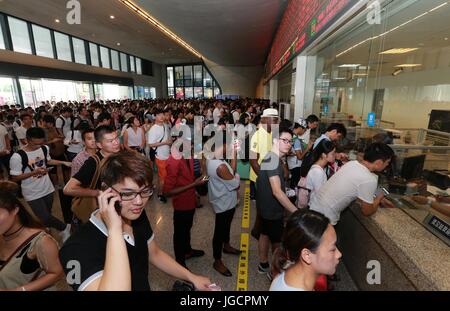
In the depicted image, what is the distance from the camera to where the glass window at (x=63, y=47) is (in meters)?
14.3

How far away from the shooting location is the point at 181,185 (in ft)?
8.94

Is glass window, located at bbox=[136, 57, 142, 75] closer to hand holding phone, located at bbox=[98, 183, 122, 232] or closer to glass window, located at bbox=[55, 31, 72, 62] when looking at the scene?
glass window, located at bbox=[55, 31, 72, 62]

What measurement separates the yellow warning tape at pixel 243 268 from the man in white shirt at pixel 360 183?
1253 mm

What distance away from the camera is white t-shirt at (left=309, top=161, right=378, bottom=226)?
226cm

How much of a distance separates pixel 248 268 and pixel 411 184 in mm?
2151

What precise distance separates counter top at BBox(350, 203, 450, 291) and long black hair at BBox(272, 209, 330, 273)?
900 millimetres

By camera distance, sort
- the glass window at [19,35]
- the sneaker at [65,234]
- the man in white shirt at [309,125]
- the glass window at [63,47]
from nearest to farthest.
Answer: the sneaker at [65,234] → the man in white shirt at [309,125] → the glass window at [19,35] → the glass window at [63,47]

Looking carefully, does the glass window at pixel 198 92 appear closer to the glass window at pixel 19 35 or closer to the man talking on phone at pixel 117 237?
the glass window at pixel 19 35

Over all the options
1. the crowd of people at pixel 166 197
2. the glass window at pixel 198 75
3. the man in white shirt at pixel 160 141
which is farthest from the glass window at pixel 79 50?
the glass window at pixel 198 75

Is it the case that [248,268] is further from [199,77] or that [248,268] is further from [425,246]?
[199,77]

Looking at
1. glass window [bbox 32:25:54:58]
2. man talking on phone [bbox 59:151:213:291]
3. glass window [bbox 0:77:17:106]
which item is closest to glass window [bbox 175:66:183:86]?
glass window [bbox 32:25:54:58]

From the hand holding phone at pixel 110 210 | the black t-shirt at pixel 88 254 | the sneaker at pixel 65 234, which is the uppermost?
the hand holding phone at pixel 110 210

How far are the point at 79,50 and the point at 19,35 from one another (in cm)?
425
